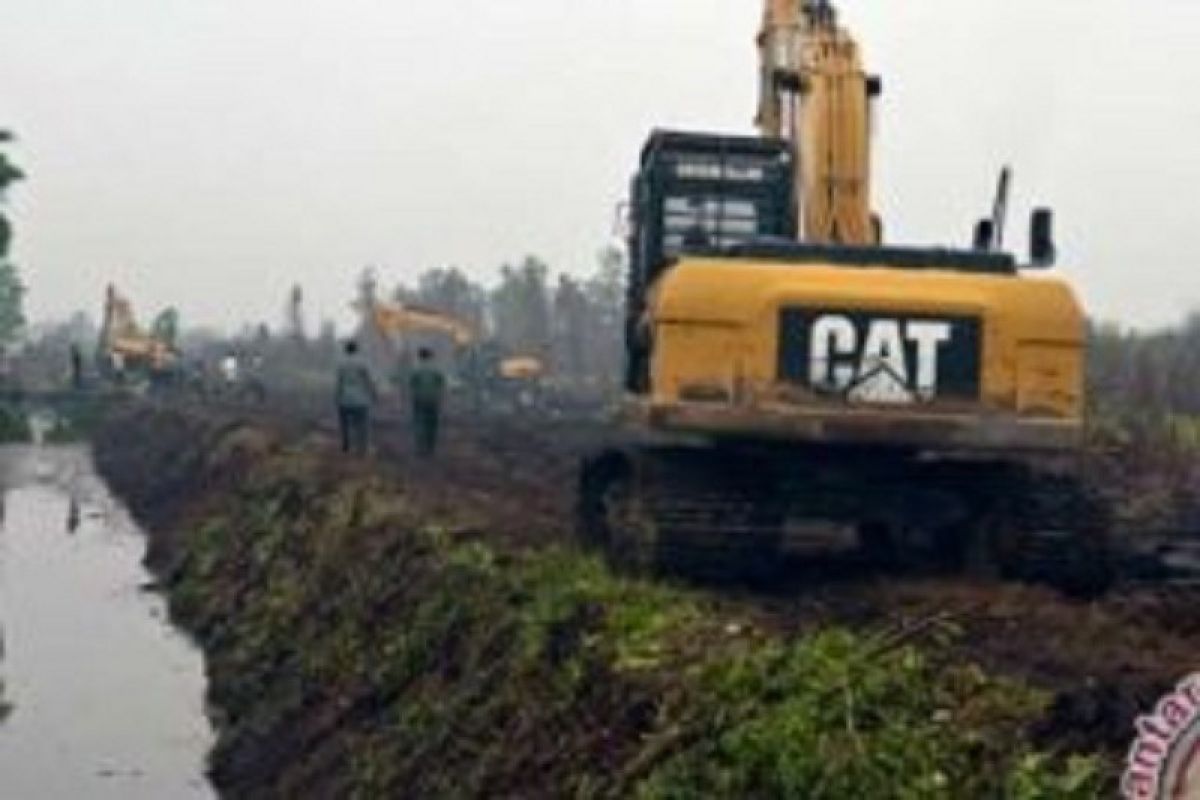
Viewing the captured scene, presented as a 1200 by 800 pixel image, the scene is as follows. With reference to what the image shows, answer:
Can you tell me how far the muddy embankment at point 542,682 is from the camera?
347 inches

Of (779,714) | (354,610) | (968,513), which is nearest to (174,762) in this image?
(354,610)

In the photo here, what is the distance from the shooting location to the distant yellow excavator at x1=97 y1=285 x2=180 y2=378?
244 ft

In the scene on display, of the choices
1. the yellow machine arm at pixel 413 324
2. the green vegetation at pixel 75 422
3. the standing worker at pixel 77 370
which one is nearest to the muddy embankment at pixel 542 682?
the green vegetation at pixel 75 422

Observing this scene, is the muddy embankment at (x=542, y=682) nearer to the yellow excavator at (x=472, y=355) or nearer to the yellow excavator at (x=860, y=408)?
the yellow excavator at (x=860, y=408)

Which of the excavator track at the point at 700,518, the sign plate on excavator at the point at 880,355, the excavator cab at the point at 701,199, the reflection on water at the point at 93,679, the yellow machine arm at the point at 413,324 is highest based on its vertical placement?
the excavator cab at the point at 701,199

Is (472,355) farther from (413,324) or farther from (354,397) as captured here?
(354,397)

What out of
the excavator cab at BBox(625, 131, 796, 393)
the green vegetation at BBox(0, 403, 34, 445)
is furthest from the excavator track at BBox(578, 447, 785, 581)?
the green vegetation at BBox(0, 403, 34, 445)

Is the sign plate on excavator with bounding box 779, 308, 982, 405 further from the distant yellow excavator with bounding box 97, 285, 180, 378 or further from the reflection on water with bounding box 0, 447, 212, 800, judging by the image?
the distant yellow excavator with bounding box 97, 285, 180, 378

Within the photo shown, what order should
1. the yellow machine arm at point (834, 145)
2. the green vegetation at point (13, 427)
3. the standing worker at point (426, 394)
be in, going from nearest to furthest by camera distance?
the yellow machine arm at point (834, 145) < the standing worker at point (426, 394) < the green vegetation at point (13, 427)

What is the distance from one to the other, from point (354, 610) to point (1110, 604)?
245 inches

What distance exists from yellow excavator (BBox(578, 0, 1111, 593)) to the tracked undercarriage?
14 millimetres

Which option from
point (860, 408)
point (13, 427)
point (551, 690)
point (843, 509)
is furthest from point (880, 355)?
point (13, 427)

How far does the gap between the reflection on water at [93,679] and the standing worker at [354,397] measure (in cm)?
355

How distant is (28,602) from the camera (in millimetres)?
27609
